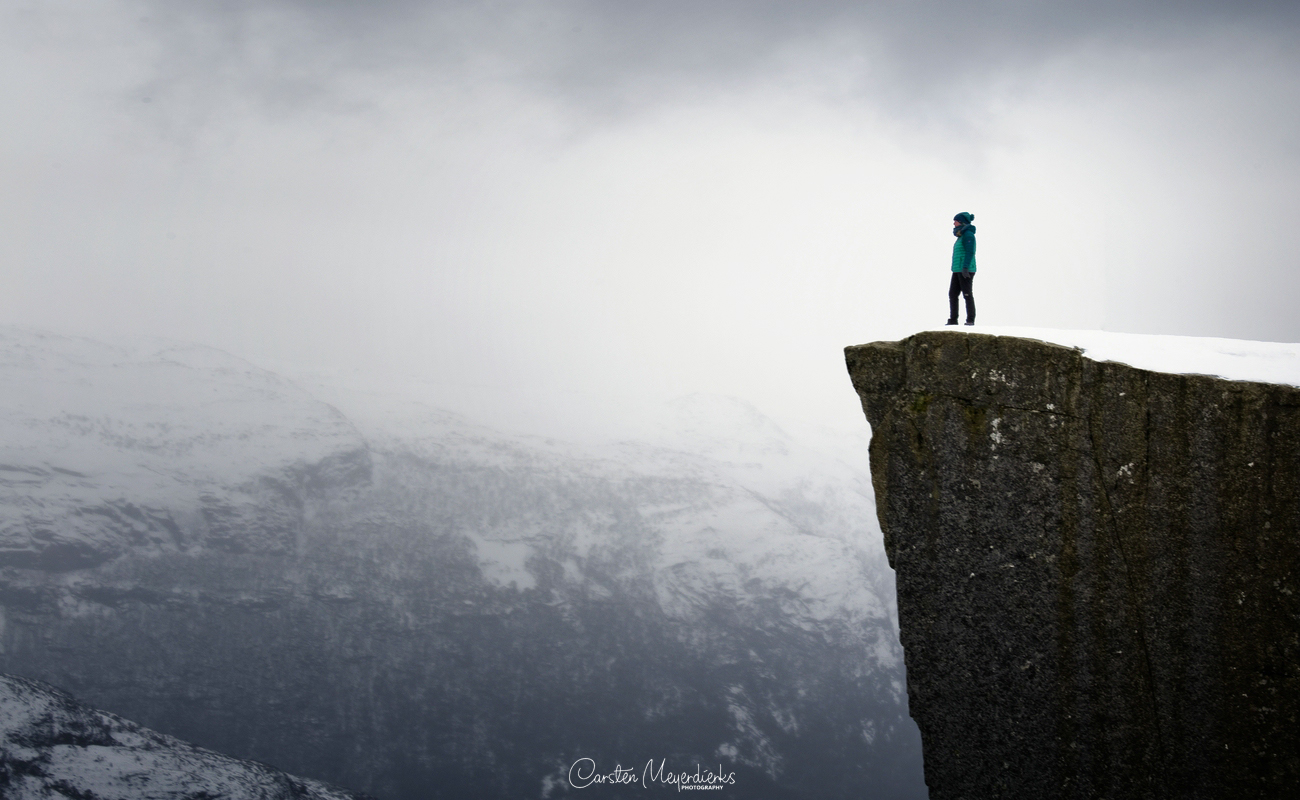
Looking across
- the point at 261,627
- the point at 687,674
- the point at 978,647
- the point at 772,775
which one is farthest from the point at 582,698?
the point at 978,647

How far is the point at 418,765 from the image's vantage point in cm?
15250

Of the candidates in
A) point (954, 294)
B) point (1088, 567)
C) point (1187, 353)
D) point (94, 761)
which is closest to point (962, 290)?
point (954, 294)

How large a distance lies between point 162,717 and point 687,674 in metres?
119

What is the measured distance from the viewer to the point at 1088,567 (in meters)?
8.60

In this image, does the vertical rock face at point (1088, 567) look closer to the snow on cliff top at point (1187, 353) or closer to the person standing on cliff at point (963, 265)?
the snow on cliff top at point (1187, 353)

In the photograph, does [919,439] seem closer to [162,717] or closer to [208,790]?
[208,790]

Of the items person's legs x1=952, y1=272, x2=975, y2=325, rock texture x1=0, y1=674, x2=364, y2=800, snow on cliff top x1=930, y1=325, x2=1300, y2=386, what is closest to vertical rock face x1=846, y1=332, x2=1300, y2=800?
snow on cliff top x1=930, y1=325, x2=1300, y2=386

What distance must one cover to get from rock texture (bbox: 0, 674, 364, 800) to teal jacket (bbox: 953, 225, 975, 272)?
10584 cm

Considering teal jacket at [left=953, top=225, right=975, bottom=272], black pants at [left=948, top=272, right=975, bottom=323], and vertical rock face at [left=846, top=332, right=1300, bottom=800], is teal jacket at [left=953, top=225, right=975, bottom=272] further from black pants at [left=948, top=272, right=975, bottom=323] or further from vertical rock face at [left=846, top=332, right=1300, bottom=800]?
vertical rock face at [left=846, top=332, right=1300, bottom=800]

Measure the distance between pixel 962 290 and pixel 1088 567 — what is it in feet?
19.0

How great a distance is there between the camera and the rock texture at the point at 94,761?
8125 cm

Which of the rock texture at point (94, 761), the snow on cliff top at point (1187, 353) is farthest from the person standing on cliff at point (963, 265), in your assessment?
the rock texture at point (94, 761)

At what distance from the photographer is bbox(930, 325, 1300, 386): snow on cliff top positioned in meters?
8.22

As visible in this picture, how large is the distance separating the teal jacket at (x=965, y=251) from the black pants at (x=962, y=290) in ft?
0.42
